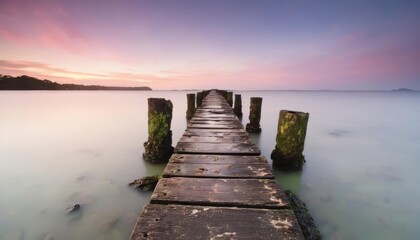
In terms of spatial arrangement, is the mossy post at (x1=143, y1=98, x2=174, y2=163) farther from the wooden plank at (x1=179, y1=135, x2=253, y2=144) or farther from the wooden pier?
the wooden pier

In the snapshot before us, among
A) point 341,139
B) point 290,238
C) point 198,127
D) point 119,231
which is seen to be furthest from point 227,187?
point 341,139

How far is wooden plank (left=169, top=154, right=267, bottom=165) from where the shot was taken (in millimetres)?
2763

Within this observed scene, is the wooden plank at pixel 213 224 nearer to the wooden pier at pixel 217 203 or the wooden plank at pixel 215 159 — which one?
the wooden pier at pixel 217 203

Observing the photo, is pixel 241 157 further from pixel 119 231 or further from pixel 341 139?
pixel 341 139

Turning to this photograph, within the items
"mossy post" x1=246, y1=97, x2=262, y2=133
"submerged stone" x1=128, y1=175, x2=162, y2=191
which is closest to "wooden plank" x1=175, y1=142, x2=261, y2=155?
"submerged stone" x1=128, y1=175, x2=162, y2=191

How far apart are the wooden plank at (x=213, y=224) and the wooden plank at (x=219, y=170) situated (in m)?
0.64

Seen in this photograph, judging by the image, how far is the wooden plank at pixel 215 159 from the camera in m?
2.76

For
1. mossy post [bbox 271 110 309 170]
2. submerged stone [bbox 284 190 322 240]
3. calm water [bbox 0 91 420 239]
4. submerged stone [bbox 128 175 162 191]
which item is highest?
mossy post [bbox 271 110 309 170]

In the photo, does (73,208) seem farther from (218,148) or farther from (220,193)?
(220,193)

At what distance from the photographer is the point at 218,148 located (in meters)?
3.37

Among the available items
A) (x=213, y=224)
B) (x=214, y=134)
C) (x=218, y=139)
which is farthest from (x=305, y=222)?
(x=213, y=224)

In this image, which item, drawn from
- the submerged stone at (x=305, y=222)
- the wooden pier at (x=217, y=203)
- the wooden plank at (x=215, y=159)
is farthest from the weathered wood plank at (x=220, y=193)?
the submerged stone at (x=305, y=222)

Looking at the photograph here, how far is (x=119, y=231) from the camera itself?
12.0ft

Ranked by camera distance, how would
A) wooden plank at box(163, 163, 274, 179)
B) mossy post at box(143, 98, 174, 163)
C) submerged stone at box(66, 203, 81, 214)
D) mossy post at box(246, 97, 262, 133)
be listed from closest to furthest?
1. wooden plank at box(163, 163, 274, 179)
2. submerged stone at box(66, 203, 81, 214)
3. mossy post at box(143, 98, 174, 163)
4. mossy post at box(246, 97, 262, 133)
